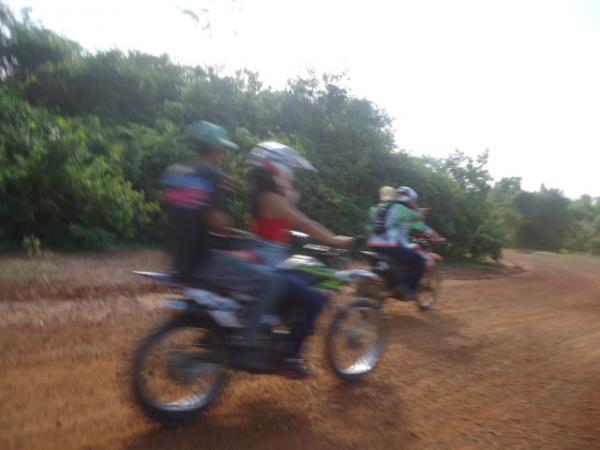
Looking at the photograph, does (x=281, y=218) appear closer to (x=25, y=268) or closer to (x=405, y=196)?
(x=405, y=196)

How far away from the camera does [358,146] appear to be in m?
15.4

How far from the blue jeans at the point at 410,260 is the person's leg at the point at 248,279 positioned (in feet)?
12.8

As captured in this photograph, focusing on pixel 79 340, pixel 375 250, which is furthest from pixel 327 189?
pixel 79 340

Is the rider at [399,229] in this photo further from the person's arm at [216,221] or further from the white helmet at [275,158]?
the person's arm at [216,221]

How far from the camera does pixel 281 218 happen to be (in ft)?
12.7

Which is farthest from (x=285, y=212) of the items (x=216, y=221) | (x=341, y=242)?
(x=216, y=221)

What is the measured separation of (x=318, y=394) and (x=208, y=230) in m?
1.83

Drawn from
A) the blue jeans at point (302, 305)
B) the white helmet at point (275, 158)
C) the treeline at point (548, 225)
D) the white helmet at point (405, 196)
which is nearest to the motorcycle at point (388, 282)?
the white helmet at point (405, 196)

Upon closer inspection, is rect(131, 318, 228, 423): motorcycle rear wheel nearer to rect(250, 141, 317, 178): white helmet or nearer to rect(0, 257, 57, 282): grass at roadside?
rect(250, 141, 317, 178): white helmet

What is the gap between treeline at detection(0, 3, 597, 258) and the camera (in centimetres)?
904

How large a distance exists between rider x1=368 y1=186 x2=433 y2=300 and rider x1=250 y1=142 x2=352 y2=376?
10.6ft

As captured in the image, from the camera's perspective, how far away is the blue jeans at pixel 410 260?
24.1 ft

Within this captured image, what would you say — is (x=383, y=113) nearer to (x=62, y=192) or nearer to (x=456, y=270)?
(x=456, y=270)

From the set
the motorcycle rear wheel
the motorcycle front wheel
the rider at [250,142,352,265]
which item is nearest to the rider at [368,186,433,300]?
the motorcycle front wheel
